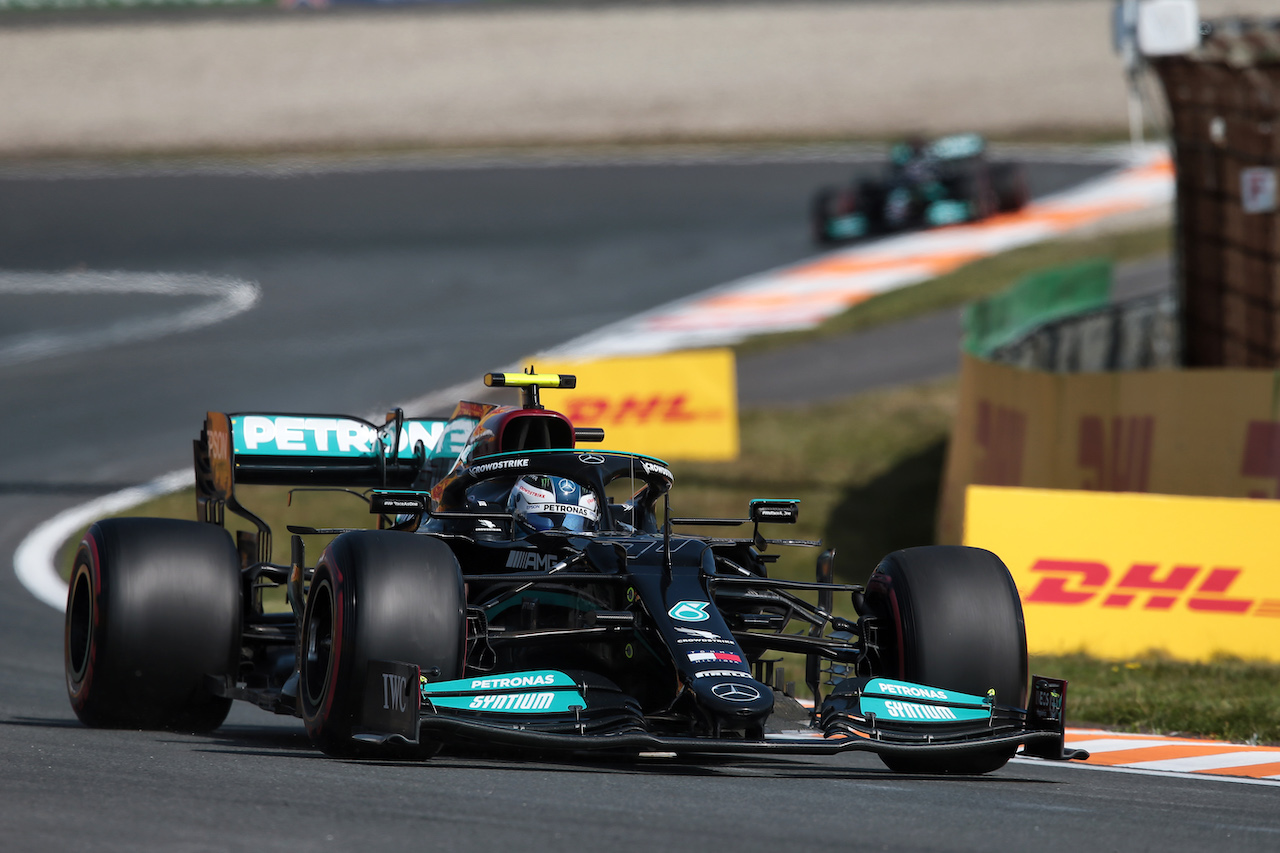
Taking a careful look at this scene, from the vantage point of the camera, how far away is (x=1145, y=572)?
11.1 m

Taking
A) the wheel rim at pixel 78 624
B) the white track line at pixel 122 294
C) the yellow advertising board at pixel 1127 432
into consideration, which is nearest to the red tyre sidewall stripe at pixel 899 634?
the wheel rim at pixel 78 624

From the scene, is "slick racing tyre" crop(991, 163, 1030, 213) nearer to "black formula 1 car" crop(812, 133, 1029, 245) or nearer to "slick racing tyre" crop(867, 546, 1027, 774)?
"black formula 1 car" crop(812, 133, 1029, 245)

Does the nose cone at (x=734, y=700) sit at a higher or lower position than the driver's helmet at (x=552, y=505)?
lower

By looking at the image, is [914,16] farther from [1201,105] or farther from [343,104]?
[1201,105]

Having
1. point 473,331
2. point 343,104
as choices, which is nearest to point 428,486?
point 473,331

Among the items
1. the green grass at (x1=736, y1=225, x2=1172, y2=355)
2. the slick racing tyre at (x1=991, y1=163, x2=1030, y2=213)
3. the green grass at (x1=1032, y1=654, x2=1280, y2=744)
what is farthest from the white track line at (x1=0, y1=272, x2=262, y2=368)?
the green grass at (x1=1032, y1=654, x2=1280, y2=744)

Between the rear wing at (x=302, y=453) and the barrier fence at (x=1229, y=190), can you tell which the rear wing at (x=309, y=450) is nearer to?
the rear wing at (x=302, y=453)

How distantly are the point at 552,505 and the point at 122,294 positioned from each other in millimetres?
19613

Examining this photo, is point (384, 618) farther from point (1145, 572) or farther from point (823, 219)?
point (823, 219)

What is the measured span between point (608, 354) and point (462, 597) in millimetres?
15212

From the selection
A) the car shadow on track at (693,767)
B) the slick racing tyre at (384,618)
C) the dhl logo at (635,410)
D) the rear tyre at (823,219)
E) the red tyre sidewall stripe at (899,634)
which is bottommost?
the car shadow on track at (693,767)

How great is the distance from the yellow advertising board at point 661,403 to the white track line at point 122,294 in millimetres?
8809

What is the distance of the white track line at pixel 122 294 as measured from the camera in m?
23.1

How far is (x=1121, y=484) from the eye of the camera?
1384cm
